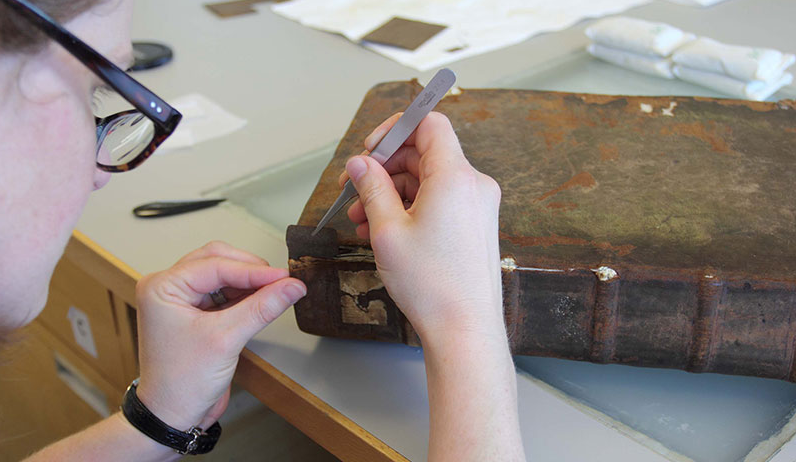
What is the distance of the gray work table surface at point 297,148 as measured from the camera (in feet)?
2.54

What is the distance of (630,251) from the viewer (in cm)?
76

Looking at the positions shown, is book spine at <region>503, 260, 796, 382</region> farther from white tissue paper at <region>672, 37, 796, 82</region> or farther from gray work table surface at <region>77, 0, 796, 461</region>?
white tissue paper at <region>672, 37, 796, 82</region>

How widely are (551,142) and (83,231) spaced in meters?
0.71

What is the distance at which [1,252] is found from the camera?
1.97 feet

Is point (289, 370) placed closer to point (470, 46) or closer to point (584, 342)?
point (584, 342)

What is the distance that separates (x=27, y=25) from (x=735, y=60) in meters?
1.30

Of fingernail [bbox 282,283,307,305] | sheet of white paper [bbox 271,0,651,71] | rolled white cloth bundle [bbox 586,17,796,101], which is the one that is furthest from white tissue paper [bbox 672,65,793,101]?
fingernail [bbox 282,283,307,305]

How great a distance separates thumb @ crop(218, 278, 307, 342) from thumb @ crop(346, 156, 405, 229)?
0.16 metres

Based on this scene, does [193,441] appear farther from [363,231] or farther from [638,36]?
[638,36]

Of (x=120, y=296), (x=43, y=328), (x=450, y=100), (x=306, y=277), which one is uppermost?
(x=450, y=100)

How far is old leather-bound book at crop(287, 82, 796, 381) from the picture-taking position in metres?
0.75

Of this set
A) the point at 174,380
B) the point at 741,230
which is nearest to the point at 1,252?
the point at 174,380

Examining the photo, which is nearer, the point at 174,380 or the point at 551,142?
the point at 174,380

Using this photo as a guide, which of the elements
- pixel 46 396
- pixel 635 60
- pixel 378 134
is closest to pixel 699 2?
pixel 635 60
